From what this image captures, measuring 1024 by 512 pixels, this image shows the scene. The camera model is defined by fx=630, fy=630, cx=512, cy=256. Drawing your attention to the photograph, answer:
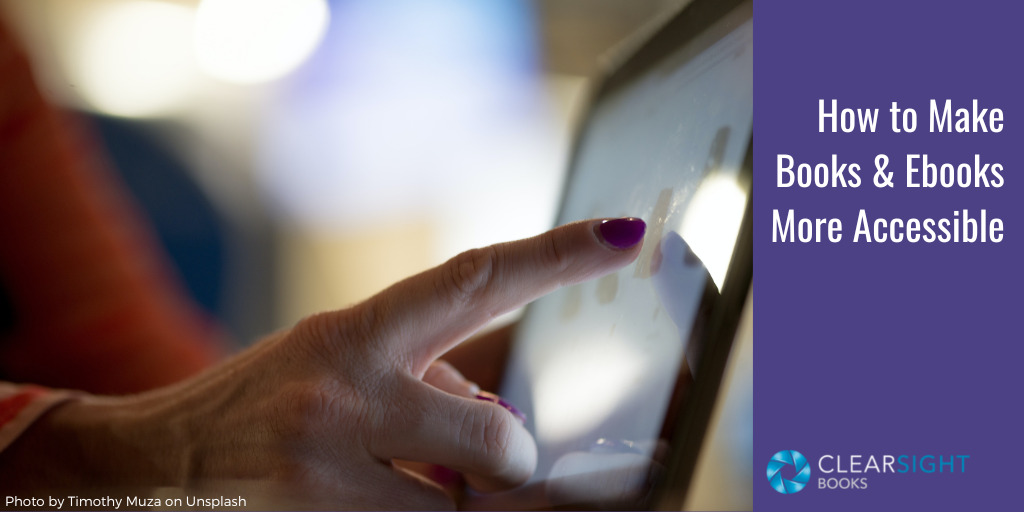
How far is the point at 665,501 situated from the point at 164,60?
211 centimetres

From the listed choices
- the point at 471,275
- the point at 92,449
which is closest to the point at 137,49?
the point at 92,449

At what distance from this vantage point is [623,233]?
36 centimetres

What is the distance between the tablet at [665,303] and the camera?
35 cm

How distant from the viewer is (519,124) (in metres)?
2.18

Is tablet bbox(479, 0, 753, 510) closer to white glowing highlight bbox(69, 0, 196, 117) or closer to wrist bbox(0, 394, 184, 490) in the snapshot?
wrist bbox(0, 394, 184, 490)

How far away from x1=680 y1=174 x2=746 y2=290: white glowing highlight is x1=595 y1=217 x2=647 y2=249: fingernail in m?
0.03

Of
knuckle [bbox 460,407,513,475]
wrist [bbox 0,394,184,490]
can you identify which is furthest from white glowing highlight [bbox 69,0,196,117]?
knuckle [bbox 460,407,513,475]

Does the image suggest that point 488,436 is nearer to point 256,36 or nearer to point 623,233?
point 623,233
